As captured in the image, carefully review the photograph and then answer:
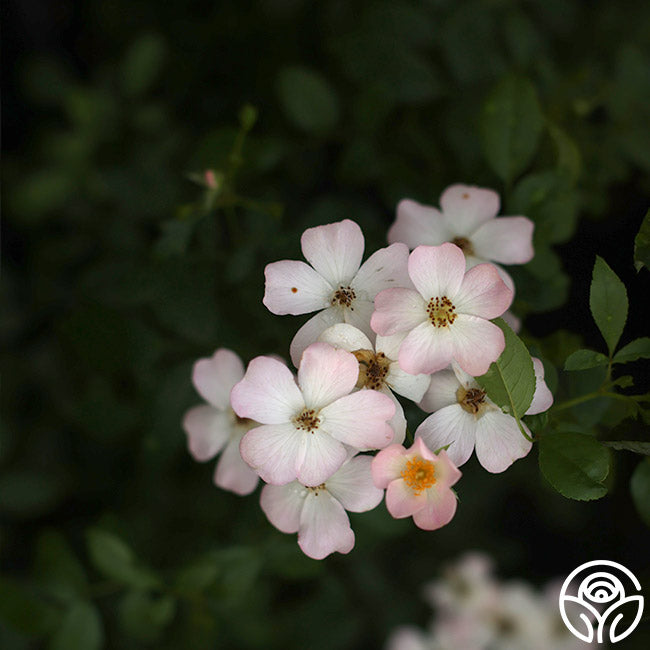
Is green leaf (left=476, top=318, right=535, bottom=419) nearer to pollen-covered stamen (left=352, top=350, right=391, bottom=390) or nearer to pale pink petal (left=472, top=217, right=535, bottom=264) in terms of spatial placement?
pollen-covered stamen (left=352, top=350, right=391, bottom=390)

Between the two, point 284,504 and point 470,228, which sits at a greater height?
point 470,228

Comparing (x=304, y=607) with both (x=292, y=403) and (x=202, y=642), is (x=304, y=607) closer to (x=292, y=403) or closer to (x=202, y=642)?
(x=202, y=642)

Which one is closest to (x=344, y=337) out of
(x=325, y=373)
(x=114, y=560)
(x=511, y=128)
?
(x=325, y=373)

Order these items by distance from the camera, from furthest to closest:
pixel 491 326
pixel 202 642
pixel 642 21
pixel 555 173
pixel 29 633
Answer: pixel 642 21
pixel 202 642
pixel 29 633
pixel 555 173
pixel 491 326

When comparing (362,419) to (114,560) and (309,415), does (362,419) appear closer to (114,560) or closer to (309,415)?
(309,415)

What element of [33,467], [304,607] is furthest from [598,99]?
[33,467]

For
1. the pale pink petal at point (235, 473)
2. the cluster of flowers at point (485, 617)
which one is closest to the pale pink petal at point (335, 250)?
the pale pink petal at point (235, 473)
